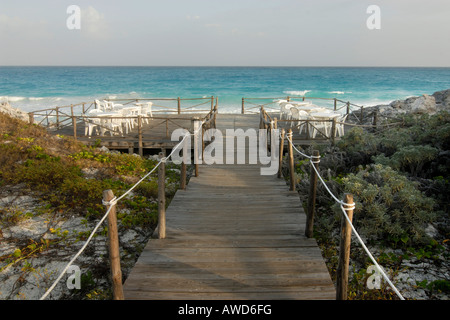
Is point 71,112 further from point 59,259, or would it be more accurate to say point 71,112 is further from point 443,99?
point 443,99

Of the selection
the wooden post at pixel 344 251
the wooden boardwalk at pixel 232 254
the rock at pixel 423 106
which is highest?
the rock at pixel 423 106

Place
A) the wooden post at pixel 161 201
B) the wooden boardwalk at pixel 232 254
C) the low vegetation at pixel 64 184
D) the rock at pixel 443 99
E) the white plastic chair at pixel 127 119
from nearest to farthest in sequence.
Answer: the wooden boardwalk at pixel 232 254, the wooden post at pixel 161 201, the low vegetation at pixel 64 184, the white plastic chair at pixel 127 119, the rock at pixel 443 99

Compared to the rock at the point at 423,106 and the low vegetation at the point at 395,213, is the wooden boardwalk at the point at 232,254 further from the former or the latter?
the rock at the point at 423,106

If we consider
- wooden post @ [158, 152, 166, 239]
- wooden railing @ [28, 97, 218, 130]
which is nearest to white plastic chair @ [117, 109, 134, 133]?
wooden railing @ [28, 97, 218, 130]

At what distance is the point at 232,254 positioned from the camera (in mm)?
4145

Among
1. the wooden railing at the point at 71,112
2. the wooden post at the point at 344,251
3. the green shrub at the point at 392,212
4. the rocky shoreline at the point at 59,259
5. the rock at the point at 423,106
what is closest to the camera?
the wooden post at the point at 344,251

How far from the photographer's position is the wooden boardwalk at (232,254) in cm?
343

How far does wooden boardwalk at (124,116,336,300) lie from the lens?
3.43 meters

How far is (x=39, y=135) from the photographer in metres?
9.50

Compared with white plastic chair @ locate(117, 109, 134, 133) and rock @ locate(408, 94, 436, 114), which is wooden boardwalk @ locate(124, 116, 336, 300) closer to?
white plastic chair @ locate(117, 109, 134, 133)

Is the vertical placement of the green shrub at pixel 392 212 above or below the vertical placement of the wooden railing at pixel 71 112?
below

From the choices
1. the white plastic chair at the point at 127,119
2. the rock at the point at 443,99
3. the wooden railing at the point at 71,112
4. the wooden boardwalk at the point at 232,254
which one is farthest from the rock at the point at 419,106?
the wooden boardwalk at the point at 232,254

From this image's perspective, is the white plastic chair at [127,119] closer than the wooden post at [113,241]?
No
